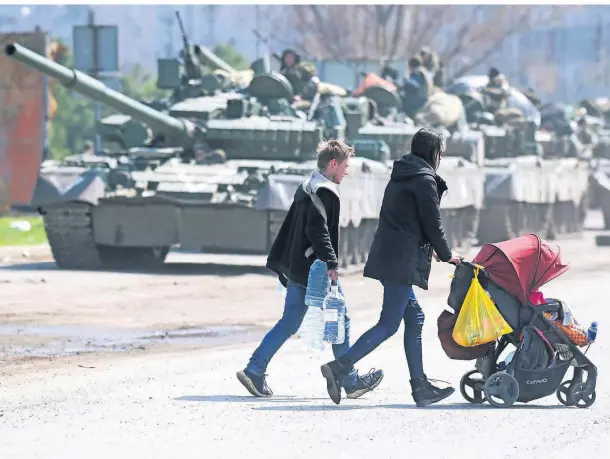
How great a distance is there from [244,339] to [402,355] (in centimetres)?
191

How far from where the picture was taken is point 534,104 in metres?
34.7

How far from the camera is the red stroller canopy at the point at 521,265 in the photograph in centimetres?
936

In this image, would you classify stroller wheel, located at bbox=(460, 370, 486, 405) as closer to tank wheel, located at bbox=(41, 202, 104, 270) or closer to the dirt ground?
the dirt ground

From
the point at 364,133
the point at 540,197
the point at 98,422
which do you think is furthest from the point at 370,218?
the point at 98,422

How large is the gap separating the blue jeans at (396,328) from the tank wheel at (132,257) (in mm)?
11153

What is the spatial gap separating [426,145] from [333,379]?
133 centimetres

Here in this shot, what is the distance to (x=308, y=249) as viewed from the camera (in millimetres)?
9656

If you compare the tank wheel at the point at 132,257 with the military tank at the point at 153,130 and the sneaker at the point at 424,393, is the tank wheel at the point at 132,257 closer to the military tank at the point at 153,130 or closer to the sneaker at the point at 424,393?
the military tank at the point at 153,130

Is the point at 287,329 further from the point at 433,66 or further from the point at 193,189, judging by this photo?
the point at 433,66

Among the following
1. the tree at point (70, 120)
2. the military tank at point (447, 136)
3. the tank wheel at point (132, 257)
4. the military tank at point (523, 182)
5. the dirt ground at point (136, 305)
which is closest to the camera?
the dirt ground at point (136, 305)

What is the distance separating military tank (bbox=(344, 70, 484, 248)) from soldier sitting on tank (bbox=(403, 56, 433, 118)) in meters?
0.14

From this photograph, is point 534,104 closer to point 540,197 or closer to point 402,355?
point 540,197

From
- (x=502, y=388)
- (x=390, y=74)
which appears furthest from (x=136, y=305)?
(x=390, y=74)

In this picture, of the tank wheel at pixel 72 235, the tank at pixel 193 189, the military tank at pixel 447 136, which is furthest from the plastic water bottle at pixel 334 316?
the military tank at pixel 447 136
